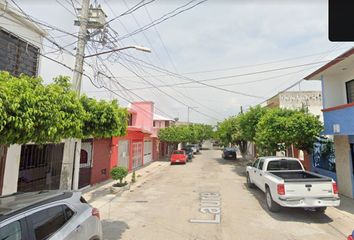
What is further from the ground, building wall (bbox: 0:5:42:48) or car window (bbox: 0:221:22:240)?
building wall (bbox: 0:5:42:48)

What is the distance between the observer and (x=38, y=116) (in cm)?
424

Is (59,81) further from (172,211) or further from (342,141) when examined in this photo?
(342,141)

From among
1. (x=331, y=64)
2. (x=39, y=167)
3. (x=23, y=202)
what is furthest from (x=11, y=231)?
(x=331, y=64)

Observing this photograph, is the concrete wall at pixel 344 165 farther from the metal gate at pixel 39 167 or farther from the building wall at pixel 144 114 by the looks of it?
the building wall at pixel 144 114

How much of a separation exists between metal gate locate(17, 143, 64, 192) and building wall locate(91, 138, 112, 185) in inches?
95.5

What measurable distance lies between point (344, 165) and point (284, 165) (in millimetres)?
2668

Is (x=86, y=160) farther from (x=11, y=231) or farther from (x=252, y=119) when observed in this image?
(x=252, y=119)

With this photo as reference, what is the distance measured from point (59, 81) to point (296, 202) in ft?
24.6

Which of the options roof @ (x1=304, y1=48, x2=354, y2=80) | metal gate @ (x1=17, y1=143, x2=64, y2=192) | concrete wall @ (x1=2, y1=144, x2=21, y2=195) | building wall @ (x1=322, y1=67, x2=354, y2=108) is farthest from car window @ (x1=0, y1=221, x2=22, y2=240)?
building wall @ (x1=322, y1=67, x2=354, y2=108)

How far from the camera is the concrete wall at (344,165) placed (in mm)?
10223

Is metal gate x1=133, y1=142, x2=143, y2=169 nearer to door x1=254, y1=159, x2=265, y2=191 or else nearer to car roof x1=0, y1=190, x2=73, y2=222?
door x1=254, y1=159, x2=265, y2=191

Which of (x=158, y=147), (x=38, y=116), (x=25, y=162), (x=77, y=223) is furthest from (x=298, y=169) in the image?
(x=158, y=147)

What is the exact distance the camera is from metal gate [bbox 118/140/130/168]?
698 inches

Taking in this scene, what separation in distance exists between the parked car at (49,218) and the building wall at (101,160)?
30.1 ft
